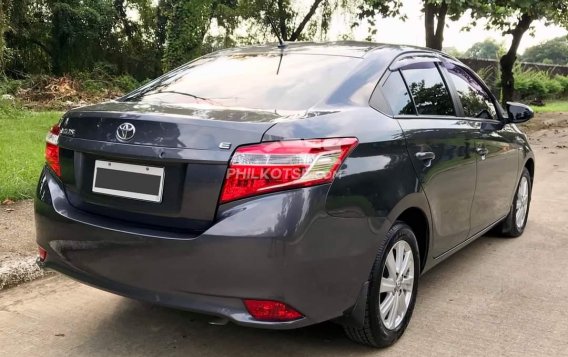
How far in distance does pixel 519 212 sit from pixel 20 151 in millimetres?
5707

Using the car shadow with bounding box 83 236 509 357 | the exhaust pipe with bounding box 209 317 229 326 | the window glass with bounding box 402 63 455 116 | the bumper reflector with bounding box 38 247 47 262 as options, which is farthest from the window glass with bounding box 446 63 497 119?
the bumper reflector with bounding box 38 247 47 262

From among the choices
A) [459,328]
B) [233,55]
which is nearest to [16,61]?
[233,55]

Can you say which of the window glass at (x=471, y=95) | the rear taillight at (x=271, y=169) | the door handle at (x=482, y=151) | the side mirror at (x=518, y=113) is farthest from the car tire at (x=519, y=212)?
the rear taillight at (x=271, y=169)

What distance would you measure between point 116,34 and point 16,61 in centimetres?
485

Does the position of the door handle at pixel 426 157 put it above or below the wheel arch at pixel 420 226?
above

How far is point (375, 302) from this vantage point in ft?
9.51

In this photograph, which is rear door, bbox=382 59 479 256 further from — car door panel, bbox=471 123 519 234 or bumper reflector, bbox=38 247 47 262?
bumper reflector, bbox=38 247 47 262

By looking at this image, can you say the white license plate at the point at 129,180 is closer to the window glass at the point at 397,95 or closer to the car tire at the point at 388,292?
the car tire at the point at 388,292

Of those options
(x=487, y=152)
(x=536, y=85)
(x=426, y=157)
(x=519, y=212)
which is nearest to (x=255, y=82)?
(x=426, y=157)

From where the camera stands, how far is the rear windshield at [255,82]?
120 inches

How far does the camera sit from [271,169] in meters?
2.45

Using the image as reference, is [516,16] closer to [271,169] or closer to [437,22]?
[437,22]

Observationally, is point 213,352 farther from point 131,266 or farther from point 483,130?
point 483,130

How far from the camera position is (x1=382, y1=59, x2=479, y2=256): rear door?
329 cm
